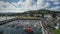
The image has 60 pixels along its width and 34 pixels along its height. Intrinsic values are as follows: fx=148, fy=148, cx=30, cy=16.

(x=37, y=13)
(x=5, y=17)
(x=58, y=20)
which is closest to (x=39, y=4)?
(x=37, y=13)

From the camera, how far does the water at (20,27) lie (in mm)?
2471

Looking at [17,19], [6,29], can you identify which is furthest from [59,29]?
[6,29]

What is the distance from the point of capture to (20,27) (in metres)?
2.50

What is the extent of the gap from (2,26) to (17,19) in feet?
0.92

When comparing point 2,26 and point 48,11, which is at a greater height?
point 48,11

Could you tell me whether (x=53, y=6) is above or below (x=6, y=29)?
above

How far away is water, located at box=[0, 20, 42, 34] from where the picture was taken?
8.11 ft

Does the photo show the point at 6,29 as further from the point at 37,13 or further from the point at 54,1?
the point at 54,1

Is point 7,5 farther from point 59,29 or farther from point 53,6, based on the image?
point 59,29

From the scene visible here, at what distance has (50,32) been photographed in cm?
238

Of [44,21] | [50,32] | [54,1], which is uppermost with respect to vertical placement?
[54,1]

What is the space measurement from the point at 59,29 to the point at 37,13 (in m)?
0.45

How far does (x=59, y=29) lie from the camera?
2.41 meters

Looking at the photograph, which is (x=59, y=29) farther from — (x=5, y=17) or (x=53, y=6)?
(x=5, y=17)
